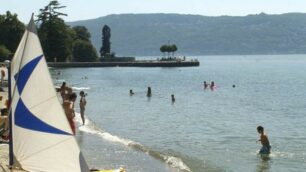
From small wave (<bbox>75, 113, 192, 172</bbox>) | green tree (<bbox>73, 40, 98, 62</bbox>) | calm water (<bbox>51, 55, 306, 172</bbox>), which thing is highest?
green tree (<bbox>73, 40, 98, 62</bbox>)

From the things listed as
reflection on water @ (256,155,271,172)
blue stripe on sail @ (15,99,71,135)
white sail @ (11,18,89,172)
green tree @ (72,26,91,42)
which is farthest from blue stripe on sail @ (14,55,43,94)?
green tree @ (72,26,91,42)

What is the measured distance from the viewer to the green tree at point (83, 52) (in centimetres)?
13388

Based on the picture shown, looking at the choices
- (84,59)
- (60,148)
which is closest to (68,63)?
(84,59)

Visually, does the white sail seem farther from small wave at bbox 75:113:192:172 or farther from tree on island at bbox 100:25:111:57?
tree on island at bbox 100:25:111:57

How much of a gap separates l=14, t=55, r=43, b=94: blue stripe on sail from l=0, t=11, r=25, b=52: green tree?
A: 10632cm

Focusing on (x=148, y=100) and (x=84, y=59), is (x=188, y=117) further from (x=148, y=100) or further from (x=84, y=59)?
(x=84, y=59)

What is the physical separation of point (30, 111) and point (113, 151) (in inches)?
445

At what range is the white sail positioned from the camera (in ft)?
29.4

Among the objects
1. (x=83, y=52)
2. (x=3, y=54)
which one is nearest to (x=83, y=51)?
(x=83, y=52)

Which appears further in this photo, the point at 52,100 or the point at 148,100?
the point at 148,100

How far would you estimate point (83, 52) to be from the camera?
13500cm

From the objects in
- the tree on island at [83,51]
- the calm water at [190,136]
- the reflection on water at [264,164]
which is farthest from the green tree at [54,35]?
the reflection on water at [264,164]

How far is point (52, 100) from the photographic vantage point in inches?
359

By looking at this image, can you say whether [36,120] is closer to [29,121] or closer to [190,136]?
[29,121]
